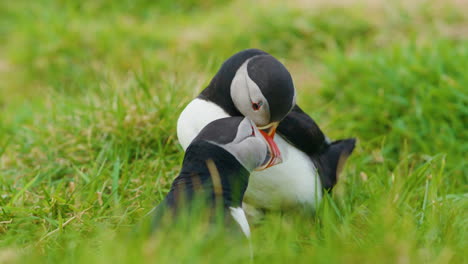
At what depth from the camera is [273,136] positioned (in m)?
2.09

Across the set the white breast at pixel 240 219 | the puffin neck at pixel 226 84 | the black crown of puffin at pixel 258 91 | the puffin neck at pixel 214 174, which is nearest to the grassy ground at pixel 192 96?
the white breast at pixel 240 219

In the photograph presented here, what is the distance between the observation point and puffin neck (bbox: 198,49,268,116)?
2057mm

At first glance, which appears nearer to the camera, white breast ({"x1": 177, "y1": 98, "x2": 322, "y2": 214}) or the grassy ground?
the grassy ground

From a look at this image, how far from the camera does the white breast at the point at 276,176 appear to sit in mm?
2033

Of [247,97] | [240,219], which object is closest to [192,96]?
[247,97]

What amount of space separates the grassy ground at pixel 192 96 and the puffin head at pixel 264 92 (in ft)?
1.18

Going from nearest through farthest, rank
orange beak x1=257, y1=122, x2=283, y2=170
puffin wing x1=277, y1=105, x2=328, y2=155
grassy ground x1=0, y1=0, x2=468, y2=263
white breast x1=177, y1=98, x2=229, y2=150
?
grassy ground x1=0, y1=0, x2=468, y2=263 → orange beak x1=257, y1=122, x2=283, y2=170 → white breast x1=177, y1=98, x2=229, y2=150 → puffin wing x1=277, y1=105, x2=328, y2=155

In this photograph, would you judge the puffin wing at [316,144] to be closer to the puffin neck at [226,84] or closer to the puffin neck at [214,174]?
the puffin neck at [226,84]

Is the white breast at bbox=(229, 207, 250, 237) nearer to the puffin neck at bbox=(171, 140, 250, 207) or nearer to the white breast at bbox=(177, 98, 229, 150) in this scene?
the puffin neck at bbox=(171, 140, 250, 207)

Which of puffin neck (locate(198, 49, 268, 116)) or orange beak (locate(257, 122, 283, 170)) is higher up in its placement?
puffin neck (locate(198, 49, 268, 116))

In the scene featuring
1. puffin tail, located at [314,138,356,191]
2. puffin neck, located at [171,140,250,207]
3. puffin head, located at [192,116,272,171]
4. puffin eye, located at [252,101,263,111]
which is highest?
puffin eye, located at [252,101,263,111]

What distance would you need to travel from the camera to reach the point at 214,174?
178cm

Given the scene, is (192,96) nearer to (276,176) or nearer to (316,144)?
(316,144)

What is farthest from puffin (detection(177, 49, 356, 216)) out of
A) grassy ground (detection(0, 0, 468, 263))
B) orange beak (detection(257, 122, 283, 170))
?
grassy ground (detection(0, 0, 468, 263))
